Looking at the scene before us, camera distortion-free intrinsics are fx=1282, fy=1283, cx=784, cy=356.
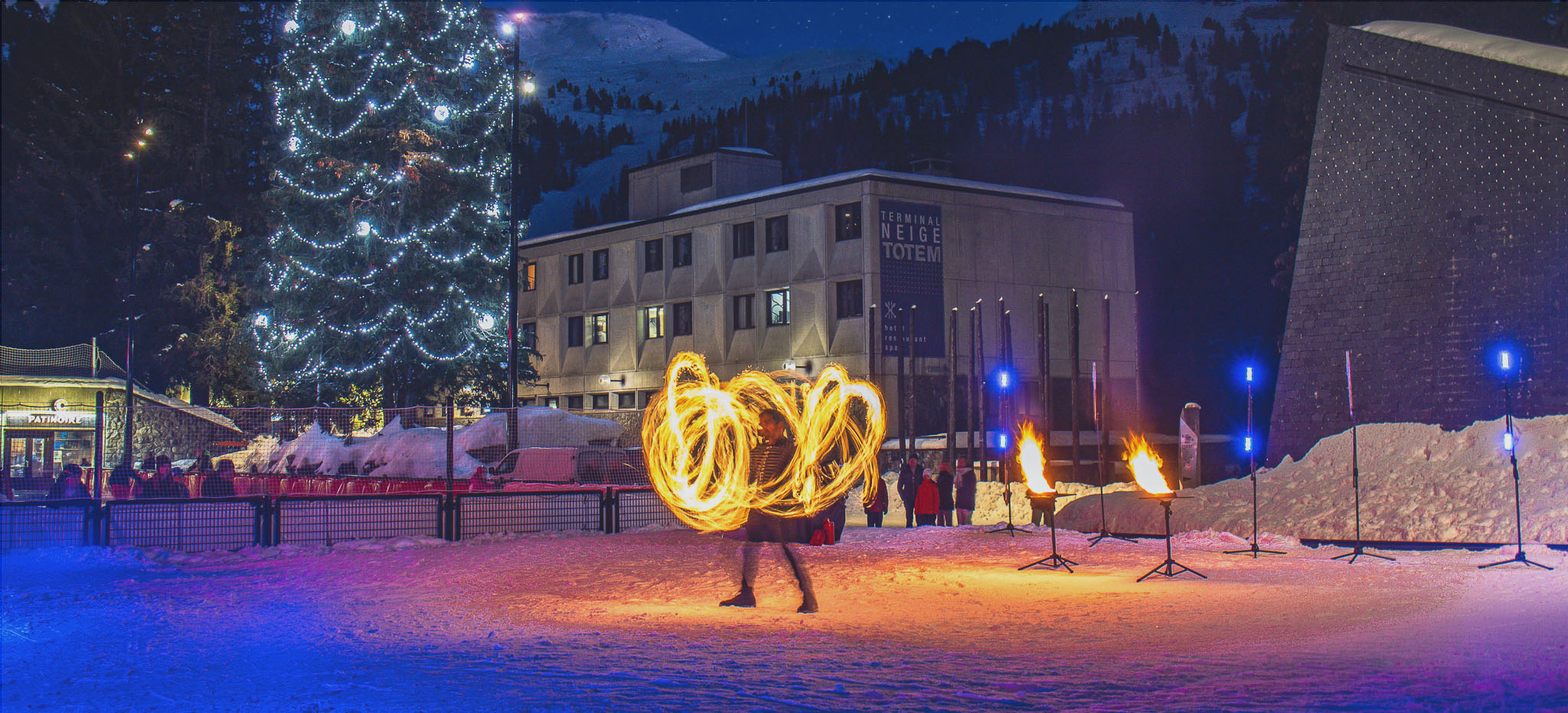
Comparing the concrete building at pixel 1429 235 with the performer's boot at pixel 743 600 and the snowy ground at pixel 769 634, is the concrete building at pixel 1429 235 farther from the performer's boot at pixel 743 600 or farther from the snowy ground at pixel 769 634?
the performer's boot at pixel 743 600

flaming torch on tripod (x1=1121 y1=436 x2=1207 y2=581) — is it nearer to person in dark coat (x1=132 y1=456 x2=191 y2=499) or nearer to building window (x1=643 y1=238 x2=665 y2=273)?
person in dark coat (x1=132 y1=456 x2=191 y2=499)

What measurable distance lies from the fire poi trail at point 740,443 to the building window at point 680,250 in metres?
40.1

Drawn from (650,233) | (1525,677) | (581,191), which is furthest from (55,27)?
(581,191)

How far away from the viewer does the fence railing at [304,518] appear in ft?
62.5

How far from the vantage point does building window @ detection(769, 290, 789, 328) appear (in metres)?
52.7

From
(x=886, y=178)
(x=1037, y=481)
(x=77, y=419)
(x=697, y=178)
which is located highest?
(x=697, y=178)

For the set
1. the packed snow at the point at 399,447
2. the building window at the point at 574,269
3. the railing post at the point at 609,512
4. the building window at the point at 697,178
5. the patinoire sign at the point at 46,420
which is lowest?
the railing post at the point at 609,512

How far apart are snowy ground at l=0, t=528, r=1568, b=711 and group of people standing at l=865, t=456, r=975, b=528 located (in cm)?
674

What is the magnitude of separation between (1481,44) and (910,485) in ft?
44.1

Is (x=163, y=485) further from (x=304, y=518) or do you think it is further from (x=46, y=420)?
(x=46, y=420)

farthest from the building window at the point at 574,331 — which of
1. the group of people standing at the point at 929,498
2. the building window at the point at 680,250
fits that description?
the group of people standing at the point at 929,498

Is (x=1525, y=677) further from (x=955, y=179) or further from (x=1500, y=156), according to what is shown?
(x=955, y=179)

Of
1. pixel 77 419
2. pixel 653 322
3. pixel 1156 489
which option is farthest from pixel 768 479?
pixel 653 322

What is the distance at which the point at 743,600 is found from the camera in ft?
43.5
